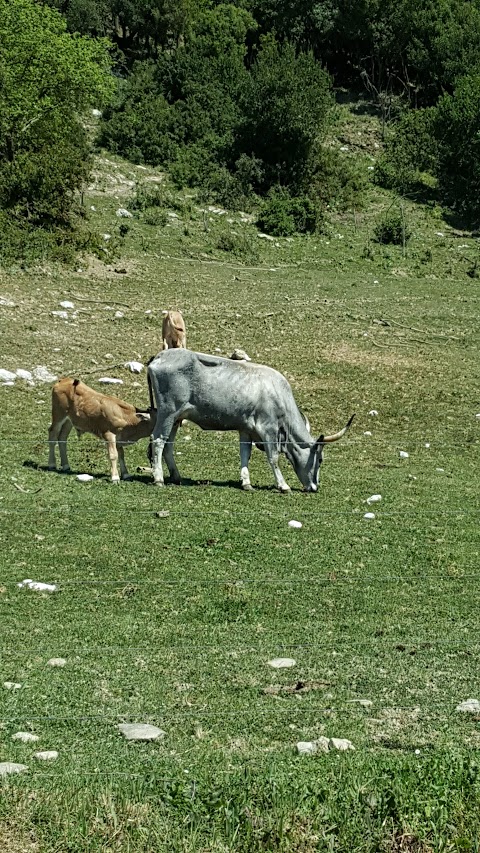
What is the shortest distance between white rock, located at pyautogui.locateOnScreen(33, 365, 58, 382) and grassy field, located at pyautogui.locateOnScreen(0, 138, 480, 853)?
0.48 m

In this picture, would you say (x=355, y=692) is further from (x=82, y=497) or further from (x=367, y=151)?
(x=367, y=151)

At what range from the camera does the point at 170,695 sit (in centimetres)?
810

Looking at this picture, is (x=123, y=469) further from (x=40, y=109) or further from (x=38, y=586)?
(x=40, y=109)

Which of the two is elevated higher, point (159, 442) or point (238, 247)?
point (159, 442)

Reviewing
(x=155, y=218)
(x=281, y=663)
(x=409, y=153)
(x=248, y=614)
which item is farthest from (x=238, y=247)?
(x=281, y=663)

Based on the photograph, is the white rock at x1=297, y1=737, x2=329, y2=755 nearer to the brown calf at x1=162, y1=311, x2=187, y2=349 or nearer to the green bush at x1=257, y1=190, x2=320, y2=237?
the brown calf at x1=162, y1=311, x2=187, y2=349

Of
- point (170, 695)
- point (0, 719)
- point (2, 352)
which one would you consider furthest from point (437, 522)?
point (2, 352)

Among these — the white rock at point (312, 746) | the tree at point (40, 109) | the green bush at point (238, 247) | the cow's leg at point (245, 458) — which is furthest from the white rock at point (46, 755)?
the green bush at point (238, 247)

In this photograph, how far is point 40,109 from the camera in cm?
3250

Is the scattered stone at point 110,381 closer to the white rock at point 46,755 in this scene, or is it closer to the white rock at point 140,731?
the white rock at point 140,731

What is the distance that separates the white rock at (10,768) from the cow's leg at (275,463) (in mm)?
8433

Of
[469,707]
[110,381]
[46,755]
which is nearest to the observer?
[46,755]

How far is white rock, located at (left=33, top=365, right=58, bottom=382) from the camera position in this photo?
2041cm

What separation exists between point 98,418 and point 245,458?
6.22 ft
